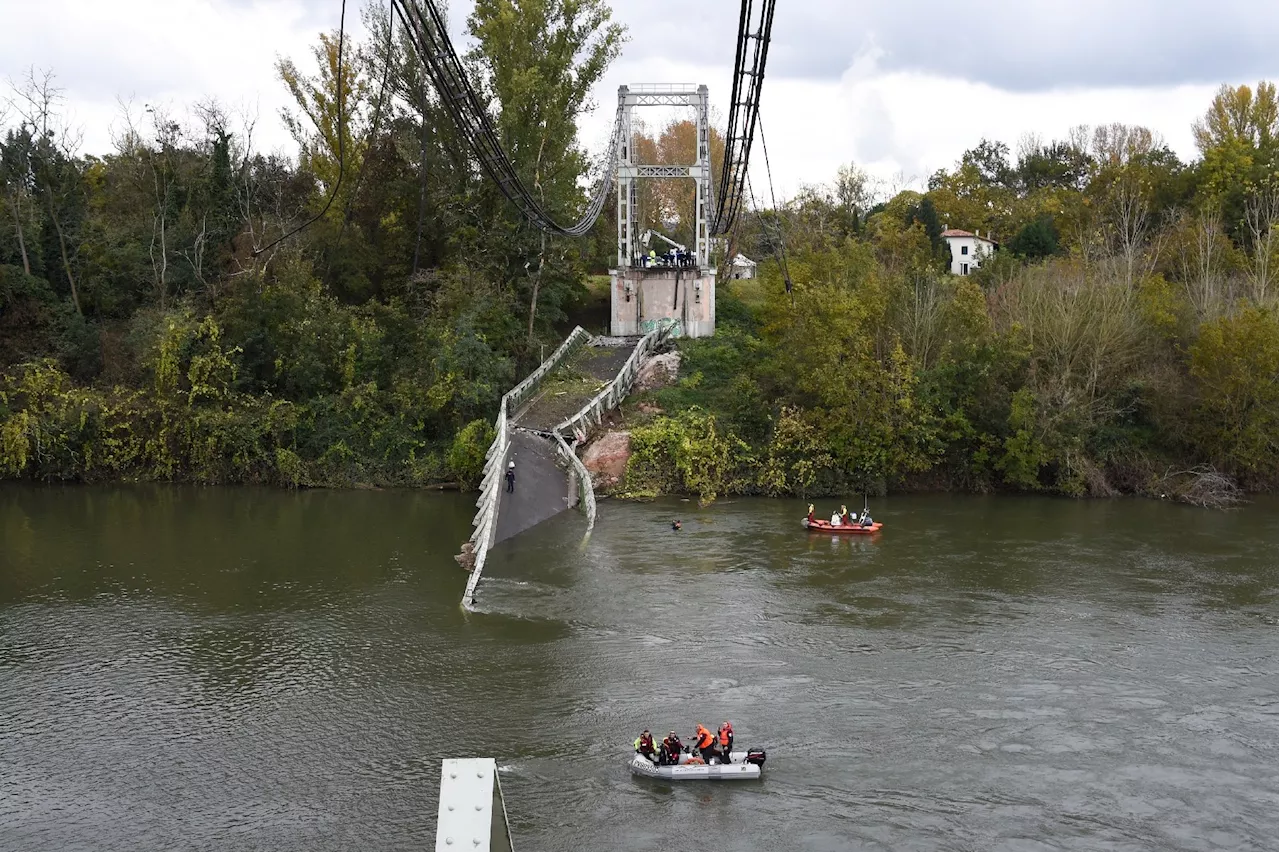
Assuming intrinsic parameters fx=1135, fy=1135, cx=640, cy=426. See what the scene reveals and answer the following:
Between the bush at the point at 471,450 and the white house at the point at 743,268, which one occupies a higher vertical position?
the white house at the point at 743,268

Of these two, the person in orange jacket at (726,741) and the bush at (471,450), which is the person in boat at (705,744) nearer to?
the person in orange jacket at (726,741)

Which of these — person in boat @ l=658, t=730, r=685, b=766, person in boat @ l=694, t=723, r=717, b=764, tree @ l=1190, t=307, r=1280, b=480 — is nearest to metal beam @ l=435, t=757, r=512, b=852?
person in boat @ l=658, t=730, r=685, b=766

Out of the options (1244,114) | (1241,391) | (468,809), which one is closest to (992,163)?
(1244,114)

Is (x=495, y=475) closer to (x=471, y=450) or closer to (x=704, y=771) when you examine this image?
(x=471, y=450)

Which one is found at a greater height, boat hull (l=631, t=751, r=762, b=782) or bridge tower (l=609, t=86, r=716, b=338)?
bridge tower (l=609, t=86, r=716, b=338)

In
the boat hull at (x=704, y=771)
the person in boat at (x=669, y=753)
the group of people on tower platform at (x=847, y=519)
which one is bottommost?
the boat hull at (x=704, y=771)

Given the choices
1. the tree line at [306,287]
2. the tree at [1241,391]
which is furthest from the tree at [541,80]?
the tree at [1241,391]

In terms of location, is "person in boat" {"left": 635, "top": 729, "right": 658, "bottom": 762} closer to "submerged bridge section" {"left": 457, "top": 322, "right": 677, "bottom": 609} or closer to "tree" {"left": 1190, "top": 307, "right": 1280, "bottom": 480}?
"submerged bridge section" {"left": 457, "top": 322, "right": 677, "bottom": 609}

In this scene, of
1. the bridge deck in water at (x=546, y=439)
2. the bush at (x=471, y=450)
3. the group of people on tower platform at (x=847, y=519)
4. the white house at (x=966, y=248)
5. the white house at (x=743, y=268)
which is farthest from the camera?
the white house at (x=966, y=248)
